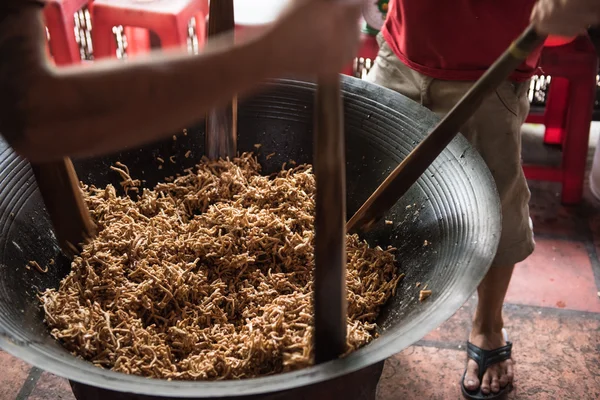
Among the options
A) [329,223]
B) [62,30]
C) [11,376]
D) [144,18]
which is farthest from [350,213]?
[62,30]

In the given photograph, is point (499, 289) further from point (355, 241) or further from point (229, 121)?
point (229, 121)

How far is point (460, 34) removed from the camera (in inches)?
59.7

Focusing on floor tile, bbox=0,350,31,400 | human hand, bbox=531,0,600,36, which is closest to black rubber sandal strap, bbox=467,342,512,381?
human hand, bbox=531,0,600,36

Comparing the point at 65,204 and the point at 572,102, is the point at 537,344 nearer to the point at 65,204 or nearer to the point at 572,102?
the point at 572,102

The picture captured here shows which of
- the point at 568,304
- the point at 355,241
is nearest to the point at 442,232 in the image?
the point at 355,241

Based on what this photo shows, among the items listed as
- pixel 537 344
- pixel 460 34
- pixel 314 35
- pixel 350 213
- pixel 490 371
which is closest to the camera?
pixel 314 35

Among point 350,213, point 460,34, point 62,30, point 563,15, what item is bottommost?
point 350,213

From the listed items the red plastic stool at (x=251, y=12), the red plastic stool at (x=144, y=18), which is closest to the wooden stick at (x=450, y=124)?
the red plastic stool at (x=251, y=12)

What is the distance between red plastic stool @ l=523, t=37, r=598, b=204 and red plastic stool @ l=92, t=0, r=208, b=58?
1501mm

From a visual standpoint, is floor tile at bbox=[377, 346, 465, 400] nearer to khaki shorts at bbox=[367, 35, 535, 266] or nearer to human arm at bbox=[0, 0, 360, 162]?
khaki shorts at bbox=[367, 35, 535, 266]

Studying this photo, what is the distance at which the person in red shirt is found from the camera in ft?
4.91

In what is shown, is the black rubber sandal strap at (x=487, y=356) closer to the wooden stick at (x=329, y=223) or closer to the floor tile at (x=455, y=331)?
the floor tile at (x=455, y=331)

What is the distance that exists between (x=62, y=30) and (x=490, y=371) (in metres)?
2.14

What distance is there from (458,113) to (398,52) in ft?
1.88
